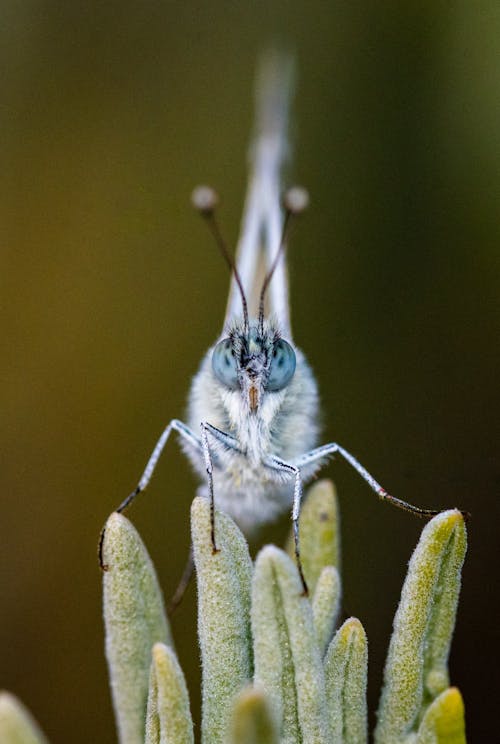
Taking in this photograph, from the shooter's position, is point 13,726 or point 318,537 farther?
point 318,537

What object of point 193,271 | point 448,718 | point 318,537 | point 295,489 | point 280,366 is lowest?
point 448,718

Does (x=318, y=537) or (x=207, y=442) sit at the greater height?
(x=207, y=442)

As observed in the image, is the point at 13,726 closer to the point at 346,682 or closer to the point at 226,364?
the point at 346,682

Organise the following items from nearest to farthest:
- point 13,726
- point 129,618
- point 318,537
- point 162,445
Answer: point 13,726 → point 129,618 → point 318,537 → point 162,445

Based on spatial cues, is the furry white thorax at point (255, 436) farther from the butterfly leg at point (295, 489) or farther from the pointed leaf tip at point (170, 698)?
the pointed leaf tip at point (170, 698)

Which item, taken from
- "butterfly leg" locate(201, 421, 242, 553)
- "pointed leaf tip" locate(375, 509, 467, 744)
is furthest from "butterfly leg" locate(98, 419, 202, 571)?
"pointed leaf tip" locate(375, 509, 467, 744)

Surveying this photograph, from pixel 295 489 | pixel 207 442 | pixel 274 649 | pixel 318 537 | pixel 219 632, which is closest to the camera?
pixel 274 649

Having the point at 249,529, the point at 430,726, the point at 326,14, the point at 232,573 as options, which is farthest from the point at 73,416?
the point at 430,726

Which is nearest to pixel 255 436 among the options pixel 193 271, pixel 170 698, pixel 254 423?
pixel 254 423

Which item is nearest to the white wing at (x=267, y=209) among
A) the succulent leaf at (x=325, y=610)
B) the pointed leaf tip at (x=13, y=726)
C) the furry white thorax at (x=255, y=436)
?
the furry white thorax at (x=255, y=436)
